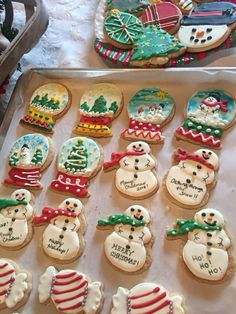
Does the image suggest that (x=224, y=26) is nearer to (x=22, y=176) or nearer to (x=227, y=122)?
(x=227, y=122)

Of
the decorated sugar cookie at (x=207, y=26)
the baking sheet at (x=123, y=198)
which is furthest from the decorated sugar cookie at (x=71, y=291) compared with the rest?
the decorated sugar cookie at (x=207, y=26)

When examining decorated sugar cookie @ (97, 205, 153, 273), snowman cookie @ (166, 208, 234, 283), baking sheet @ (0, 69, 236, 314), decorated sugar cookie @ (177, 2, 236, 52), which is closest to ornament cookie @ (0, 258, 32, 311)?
baking sheet @ (0, 69, 236, 314)

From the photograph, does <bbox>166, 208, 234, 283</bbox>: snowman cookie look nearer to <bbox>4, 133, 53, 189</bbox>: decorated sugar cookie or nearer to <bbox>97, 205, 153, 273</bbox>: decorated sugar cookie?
<bbox>97, 205, 153, 273</bbox>: decorated sugar cookie

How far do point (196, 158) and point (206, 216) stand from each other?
0.42 ft

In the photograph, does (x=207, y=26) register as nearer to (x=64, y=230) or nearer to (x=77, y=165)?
(x=77, y=165)

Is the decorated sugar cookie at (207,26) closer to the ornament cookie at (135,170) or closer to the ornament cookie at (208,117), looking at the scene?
the ornament cookie at (208,117)

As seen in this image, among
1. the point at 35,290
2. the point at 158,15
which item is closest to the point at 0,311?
the point at 35,290

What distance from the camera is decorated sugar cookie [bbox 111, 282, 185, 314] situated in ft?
2.67

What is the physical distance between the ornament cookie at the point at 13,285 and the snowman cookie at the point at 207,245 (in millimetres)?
269

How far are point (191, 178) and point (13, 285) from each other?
1.26 ft

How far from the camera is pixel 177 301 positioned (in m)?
0.81

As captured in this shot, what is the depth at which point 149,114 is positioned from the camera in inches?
41.5

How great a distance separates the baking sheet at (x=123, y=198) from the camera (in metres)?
0.85

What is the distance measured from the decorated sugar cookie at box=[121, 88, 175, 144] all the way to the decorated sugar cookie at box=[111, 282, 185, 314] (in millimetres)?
317
